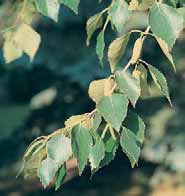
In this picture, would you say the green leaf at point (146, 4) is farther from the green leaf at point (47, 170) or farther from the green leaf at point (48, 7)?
the green leaf at point (47, 170)

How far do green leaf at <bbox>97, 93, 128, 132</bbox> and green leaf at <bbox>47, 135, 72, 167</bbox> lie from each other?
0.14 meters

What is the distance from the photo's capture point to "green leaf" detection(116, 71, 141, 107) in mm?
1722

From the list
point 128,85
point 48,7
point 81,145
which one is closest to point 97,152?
point 81,145

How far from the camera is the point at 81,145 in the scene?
5.63 feet

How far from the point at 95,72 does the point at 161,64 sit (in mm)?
960

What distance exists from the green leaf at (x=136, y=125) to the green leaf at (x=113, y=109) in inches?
5.2

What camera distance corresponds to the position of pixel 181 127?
7281mm

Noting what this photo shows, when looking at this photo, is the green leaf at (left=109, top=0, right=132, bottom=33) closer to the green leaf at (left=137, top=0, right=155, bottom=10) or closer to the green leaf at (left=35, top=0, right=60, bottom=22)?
the green leaf at (left=137, top=0, right=155, bottom=10)

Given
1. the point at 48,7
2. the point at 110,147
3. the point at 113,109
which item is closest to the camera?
the point at 113,109

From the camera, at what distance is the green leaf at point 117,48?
71.8 inches

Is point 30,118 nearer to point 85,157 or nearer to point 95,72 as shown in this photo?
point 95,72

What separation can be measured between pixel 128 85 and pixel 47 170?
314mm

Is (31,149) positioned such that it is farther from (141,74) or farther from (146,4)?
(146,4)

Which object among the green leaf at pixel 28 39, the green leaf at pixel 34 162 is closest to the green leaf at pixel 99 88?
the green leaf at pixel 34 162
